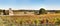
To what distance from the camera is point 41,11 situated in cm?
1762

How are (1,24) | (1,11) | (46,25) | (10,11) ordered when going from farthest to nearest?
(1,11) < (10,11) < (1,24) < (46,25)

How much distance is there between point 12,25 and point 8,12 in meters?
10.2

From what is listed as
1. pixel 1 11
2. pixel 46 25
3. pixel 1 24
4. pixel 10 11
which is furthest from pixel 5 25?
pixel 1 11

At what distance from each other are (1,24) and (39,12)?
10.5 m

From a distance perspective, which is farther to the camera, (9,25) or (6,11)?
(6,11)

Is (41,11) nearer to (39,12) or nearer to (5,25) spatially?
(39,12)

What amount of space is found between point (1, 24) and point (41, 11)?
10.2 metres

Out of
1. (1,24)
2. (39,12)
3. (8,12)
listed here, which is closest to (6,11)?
(8,12)

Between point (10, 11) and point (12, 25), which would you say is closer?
point (12, 25)

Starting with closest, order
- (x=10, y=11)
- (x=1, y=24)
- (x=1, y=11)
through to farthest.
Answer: (x=1, y=24), (x=10, y=11), (x=1, y=11)

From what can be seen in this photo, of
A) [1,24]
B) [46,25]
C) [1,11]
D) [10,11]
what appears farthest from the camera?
[1,11]

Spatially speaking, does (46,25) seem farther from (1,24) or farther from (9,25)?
(1,24)

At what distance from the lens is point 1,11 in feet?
60.5

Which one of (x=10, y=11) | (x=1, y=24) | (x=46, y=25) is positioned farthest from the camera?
(x=10, y=11)
